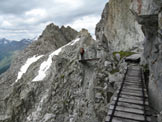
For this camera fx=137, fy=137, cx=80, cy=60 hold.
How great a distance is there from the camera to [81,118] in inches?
915

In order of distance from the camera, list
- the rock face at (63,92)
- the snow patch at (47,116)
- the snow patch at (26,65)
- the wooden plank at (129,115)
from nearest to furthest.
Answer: the wooden plank at (129,115) → the rock face at (63,92) → the snow patch at (47,116) → the snow patch at (26,65)

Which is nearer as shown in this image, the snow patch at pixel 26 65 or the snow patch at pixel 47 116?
the snow patch at pixel 47 116

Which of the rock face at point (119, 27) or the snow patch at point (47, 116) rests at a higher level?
the rock face at point (119, 27)

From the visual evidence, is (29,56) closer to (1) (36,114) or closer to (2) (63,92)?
(2) (63,92)

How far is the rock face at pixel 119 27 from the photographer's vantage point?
4878cm

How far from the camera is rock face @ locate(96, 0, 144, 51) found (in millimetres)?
48781

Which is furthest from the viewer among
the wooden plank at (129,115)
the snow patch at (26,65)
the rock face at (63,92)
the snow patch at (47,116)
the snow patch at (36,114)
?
the snow patch at (26,65)

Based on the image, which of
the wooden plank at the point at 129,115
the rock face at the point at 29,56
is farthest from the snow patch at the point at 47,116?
the wooden plank at the point at 129,115

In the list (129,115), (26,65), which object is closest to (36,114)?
(129,115)

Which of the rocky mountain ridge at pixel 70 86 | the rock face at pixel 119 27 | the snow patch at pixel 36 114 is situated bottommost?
the snow patch at pixel 36 114

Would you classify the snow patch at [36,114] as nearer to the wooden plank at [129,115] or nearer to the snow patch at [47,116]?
A: the snow patch at [47,116]

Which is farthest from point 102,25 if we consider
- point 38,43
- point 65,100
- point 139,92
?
point 139,92

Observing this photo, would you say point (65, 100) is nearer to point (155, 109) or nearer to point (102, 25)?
point (155, 109)

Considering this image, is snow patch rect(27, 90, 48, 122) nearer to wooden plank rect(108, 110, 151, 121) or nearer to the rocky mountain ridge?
the rocky mountain ridge
